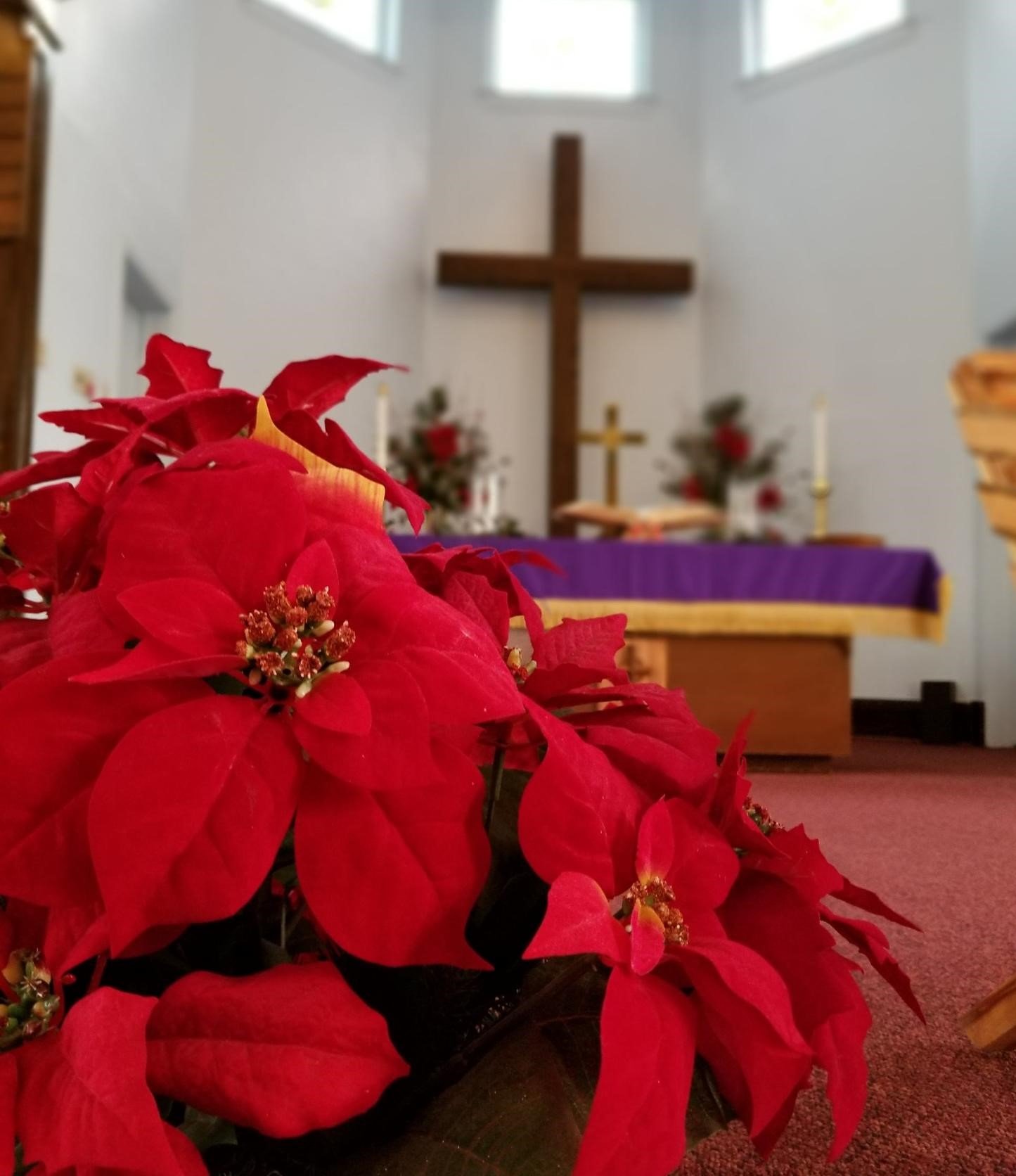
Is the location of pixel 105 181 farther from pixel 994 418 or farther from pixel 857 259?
pixel 994 418

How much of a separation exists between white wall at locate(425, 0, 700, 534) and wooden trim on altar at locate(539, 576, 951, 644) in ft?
9.29

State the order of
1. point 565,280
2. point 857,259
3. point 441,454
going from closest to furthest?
point 441,454 → point 857,259 → point 565,280

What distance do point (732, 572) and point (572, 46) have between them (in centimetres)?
432

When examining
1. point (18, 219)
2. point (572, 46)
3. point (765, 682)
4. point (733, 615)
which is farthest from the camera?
point (572, 46)

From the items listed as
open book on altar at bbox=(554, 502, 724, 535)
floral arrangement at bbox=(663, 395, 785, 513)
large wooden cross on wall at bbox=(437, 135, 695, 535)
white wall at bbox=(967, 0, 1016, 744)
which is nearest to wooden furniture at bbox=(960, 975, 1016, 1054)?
open book on altar at bbox=(554, 502, 724, 535)

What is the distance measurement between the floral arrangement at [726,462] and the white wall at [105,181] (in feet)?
7.66

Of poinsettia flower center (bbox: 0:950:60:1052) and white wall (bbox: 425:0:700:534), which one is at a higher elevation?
white wall (bbox: 425:0:700:534)

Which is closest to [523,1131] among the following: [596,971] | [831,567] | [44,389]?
[596,971]

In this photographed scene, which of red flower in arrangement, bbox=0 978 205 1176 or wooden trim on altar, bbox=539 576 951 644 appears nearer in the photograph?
red flower in arrangement, bbox=0 978 205 1176

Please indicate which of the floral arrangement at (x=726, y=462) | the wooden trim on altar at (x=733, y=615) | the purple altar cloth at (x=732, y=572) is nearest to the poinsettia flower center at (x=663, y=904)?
the wooden trim on altar at (x=733, y=615)

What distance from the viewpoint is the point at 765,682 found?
145 centimetres

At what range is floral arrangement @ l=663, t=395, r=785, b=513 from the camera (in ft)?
16.9

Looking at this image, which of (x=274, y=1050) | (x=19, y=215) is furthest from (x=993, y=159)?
(x=274, y=1050)

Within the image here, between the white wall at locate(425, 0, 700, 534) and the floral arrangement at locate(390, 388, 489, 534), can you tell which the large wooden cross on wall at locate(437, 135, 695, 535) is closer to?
the white wall at locate(425, 0, 700, 534)
